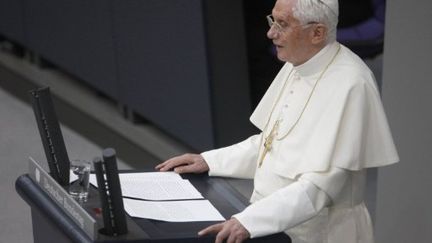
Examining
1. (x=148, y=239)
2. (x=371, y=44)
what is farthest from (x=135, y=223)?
(x=371, y=44)

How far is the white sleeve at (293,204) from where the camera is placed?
313cm

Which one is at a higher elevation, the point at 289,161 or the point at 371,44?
the point at 289,161

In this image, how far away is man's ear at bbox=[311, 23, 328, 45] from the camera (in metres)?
3.35

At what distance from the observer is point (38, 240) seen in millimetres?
3564

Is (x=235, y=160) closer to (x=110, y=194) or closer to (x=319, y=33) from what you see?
(x=319, y=33)

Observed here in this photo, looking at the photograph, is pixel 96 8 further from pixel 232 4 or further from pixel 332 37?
pixel 332 37

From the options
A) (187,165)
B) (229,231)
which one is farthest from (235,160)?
(229,231)

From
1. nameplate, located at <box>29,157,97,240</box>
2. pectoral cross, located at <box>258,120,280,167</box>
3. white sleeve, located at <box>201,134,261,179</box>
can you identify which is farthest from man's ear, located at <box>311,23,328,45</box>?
nameplate, located at <box>29,157,97,240</box>

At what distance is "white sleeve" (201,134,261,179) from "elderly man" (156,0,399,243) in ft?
0.49

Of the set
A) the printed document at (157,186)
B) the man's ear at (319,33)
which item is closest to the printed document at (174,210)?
the printed document at (157,186)

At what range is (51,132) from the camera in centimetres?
334

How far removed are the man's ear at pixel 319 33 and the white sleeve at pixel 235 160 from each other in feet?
1.67

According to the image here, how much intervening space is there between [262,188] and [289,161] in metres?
0.17

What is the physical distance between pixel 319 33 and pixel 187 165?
2.15ft
